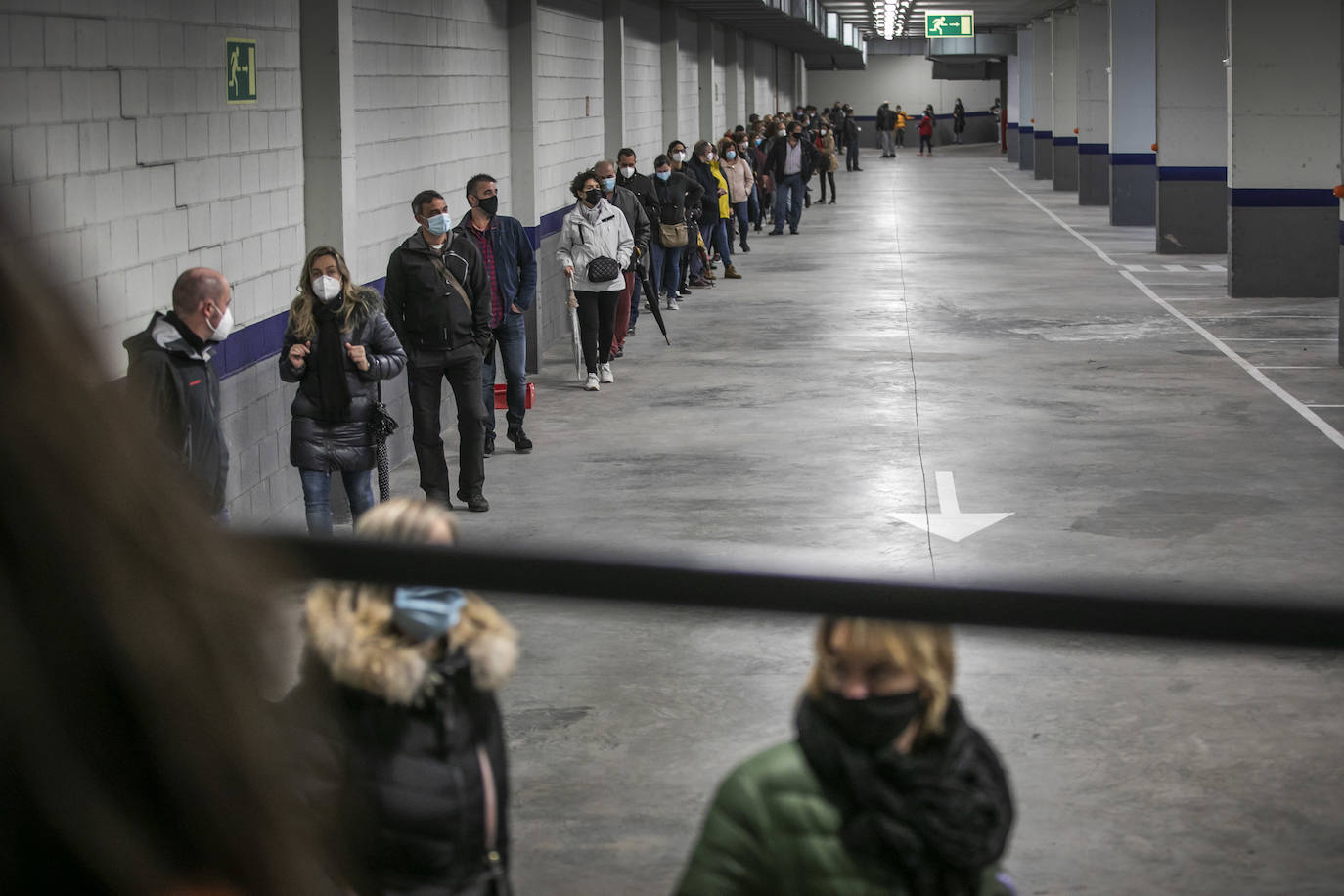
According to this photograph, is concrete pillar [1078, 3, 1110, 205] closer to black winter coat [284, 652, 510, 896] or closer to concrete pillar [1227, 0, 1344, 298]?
concrete pillar [1227, 0, 1344, 298]

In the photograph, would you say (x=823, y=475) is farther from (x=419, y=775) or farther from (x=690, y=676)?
(x=419, y=775)

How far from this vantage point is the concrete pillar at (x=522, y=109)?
631 inches

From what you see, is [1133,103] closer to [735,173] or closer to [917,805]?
[735,173]

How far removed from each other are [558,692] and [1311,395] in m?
8.71

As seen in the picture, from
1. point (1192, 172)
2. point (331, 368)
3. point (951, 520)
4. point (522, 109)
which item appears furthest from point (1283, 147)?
point (331, 368)

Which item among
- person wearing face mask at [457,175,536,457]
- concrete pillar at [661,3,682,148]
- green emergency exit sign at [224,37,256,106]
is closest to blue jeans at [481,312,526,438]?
person wearing face mask at [457,175,536,457]

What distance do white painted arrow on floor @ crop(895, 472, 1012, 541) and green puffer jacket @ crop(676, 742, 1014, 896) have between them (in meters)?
7.03

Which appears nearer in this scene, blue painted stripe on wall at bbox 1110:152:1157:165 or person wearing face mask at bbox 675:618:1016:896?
person wearing face mask at bbox 675:618:1016:896

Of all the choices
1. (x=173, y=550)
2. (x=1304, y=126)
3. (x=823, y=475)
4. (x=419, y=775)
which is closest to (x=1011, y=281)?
(x=1304, y=126)

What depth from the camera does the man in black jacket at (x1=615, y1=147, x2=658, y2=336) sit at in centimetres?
1670

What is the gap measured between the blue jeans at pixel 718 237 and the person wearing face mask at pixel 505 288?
10.9 meters

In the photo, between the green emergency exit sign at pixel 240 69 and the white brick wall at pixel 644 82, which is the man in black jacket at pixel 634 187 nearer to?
the white brick wall at pixel 644 82

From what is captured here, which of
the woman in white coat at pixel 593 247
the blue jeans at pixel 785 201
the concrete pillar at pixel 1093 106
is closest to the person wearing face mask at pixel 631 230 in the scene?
the woman in white coat at pixel 593 247

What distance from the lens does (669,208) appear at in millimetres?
18359
